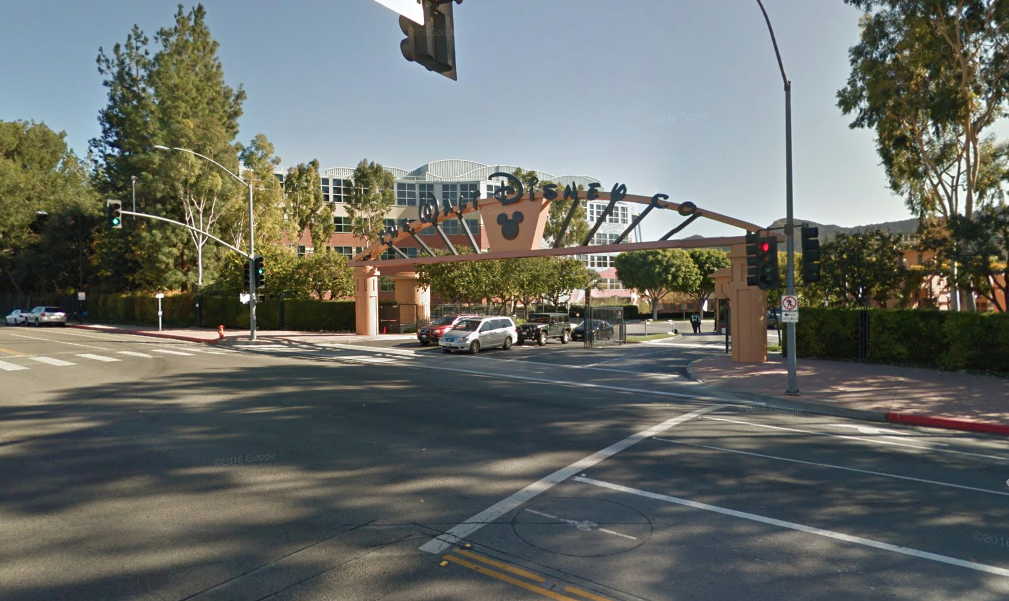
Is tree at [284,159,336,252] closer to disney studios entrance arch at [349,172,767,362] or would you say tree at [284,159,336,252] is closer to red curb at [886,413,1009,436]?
disney studios entrance arch at [349,172,767,362]

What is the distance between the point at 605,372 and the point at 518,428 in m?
9.66

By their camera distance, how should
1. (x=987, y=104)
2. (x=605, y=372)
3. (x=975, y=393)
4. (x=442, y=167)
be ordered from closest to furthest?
(x=975, y=393)
(x=605, y=372)
(x=987, y=104)
(x=442, y=167)

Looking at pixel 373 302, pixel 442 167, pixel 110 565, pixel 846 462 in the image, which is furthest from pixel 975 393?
pixel 442 167

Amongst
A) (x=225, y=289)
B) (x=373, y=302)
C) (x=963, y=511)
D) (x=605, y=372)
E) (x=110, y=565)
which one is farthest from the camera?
(x=225, y=289)

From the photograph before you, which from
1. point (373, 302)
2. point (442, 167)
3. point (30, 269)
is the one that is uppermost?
point (442, 167)

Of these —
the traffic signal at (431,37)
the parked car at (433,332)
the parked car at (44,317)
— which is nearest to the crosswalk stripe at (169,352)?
the parked car at (433,332)

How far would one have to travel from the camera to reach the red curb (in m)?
10.9

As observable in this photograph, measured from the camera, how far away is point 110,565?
486 cm

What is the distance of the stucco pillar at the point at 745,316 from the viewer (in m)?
20.9

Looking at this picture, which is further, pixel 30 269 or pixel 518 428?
pixel 30 269

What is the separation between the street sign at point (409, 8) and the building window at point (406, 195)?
65814 millimetres

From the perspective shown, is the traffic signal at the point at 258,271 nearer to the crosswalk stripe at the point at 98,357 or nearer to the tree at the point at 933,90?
the crosswalk stripe at the point at 98,357

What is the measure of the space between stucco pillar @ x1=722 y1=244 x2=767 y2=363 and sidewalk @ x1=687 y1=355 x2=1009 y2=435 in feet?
2.33

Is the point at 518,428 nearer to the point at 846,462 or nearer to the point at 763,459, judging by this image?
the point at 763,459
